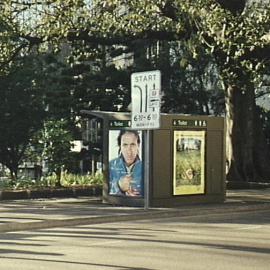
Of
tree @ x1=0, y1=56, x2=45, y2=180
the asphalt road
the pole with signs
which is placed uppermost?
tree @ x1=0, y1=56, x2=45, y2=180

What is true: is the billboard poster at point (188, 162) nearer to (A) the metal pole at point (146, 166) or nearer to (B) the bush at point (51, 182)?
(A) the metal pole at point (146, 166)

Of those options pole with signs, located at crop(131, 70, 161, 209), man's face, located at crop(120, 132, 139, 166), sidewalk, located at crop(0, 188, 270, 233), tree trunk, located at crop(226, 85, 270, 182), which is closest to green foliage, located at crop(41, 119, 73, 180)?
sidewalk, located at crop(0, 188, 270, 233)

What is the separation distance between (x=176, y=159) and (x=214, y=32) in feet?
13.5

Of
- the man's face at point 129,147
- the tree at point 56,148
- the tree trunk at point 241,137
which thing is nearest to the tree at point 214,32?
the tree trunk at point 241,137

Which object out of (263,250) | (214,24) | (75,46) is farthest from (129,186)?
(75,46)

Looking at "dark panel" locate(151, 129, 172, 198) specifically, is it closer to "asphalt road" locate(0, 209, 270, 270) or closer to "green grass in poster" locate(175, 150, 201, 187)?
"green grass in poster" locate(175, 150, 201, 187)

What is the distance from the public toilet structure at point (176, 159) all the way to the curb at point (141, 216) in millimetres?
1109

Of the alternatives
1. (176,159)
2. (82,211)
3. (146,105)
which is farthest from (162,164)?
→ (82,211)

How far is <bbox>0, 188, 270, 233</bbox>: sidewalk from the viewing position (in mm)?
15777

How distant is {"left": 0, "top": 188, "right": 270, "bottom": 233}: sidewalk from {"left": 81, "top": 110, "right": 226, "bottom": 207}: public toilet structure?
1.73 feet

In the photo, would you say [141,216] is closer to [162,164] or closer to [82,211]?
[82,211]

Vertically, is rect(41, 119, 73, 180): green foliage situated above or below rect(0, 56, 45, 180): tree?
below

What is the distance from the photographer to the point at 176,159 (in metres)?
20.1

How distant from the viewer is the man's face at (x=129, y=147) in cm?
1986
